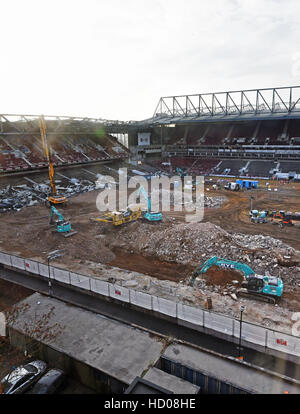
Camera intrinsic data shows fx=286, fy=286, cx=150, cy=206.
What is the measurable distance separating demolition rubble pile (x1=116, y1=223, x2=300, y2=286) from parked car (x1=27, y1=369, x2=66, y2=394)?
1267 centimetres

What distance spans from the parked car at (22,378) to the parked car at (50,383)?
295mm

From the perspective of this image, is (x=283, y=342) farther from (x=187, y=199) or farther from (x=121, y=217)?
(x=187, y=199)

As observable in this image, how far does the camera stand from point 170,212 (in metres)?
35.7

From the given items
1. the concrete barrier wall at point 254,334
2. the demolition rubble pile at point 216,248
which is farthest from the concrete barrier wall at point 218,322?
the demolition rubble pile at point 216,248

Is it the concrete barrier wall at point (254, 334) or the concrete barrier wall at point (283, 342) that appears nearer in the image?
the concrete barrier wall at point (283, 342)

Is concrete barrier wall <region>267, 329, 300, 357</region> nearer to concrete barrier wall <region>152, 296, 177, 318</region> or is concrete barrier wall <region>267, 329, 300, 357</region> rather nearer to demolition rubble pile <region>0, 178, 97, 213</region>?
concrete barrier wall <region>152, 296, 177, 318</region>

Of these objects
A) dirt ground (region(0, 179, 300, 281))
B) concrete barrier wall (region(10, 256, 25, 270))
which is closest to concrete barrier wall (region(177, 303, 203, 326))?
dirt ground (region(0, 179, 300, 281))

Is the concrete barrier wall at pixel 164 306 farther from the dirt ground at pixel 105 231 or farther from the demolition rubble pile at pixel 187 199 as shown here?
the demolition rubble pile at pixel 187 199

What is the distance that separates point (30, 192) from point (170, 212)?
22.9m

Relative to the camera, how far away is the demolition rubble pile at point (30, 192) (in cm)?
3941

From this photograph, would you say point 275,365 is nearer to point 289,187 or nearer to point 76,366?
point 76,366

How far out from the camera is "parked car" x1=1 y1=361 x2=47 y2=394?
36.1ft
